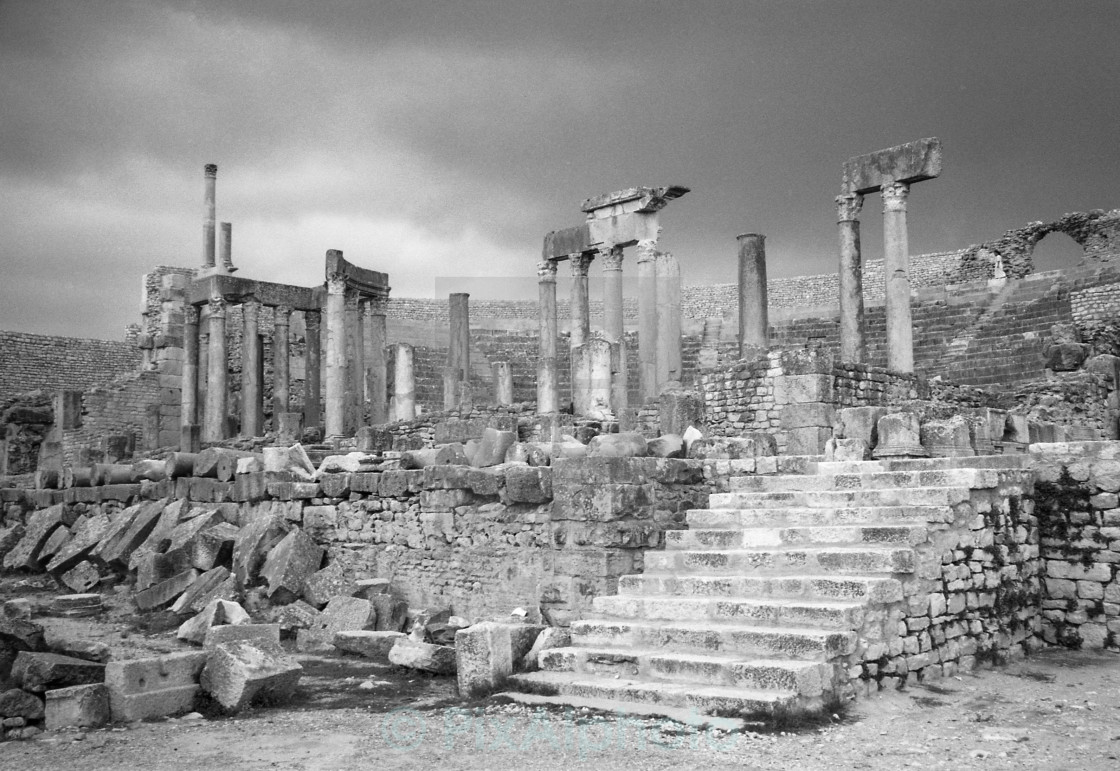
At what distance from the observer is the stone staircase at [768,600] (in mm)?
6598

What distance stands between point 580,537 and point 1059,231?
2834 centimetres

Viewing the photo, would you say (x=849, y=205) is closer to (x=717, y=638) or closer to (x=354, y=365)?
(x=354, y=365)

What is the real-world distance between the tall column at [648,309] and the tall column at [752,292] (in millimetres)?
1782

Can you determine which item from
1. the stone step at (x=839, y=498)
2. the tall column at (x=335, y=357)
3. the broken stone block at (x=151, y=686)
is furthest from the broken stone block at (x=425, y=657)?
the tall column at (x=335, y=357)

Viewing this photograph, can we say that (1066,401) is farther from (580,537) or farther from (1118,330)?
(580,537)

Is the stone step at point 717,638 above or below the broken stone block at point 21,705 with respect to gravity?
above

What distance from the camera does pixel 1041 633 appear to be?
8.70 m

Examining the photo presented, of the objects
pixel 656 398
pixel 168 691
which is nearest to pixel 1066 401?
pixel 656 398

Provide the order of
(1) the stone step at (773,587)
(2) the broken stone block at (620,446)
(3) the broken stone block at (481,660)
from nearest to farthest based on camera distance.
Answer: (1) the stone step at (773,587) < (3) the broken stone block at (481,660) < (2) the broken stone block at (620,446)

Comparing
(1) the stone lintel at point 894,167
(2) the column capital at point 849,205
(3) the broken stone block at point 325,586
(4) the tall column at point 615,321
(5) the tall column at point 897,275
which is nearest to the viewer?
(3) the broken stone block at point 325,586

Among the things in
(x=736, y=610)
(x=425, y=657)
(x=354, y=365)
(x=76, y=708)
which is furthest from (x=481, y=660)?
(x=354, y=365)

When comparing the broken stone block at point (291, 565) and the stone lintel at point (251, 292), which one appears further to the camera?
the stone lintel at point (251, 292)

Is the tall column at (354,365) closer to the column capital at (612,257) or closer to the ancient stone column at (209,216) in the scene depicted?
the ancient stone column at (209,216)

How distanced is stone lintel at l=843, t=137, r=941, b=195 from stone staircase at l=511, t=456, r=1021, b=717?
34.8ft
